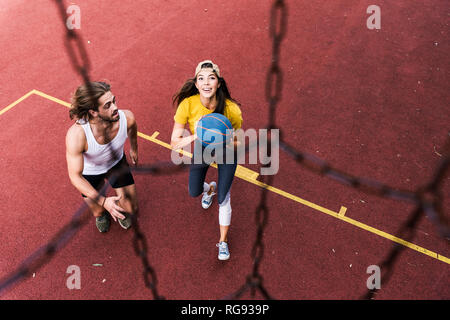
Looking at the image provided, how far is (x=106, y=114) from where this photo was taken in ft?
9.16

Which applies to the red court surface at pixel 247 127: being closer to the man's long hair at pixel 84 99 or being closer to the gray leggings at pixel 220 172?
the gray leggings at pixel 220 172

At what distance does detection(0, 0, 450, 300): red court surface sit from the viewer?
3537 millimetres

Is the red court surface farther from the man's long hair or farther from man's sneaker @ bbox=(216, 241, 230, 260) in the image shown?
the man's long hair

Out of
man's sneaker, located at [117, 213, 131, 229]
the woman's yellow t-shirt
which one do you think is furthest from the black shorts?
the woman's yellow t-shirt

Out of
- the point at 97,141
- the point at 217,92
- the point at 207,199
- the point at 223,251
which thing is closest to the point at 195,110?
the point at 217,92

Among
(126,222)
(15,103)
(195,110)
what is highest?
(195,110)

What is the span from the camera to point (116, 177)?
3.37 metres

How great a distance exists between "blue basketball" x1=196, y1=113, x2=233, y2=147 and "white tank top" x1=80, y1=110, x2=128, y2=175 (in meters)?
0.66

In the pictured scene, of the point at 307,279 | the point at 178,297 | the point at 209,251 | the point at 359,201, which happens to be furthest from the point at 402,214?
the point at 178,297

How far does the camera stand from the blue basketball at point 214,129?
2838 mm

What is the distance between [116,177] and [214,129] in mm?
1106

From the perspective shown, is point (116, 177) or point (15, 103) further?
point (15, 103)

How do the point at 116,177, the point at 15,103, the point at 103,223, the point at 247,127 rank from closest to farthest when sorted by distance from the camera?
the point at 116,177
the point at 103,223
the point at 247,127
the point at 15,103

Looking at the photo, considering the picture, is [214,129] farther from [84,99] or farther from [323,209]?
[323,209]
